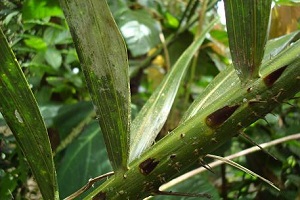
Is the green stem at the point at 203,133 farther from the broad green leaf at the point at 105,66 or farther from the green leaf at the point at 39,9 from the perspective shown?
the green leaf at the point at 39,9

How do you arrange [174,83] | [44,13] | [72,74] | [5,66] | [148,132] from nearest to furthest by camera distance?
[5,66]
[148,132]
[174,83]
[44,13]
[72,74]

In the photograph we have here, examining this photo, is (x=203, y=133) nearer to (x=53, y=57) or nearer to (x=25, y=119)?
(x=25, y=119)

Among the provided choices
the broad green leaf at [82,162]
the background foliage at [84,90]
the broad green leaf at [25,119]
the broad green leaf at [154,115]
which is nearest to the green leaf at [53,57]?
the background foliage at [84,90]

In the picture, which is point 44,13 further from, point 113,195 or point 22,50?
point 113,195

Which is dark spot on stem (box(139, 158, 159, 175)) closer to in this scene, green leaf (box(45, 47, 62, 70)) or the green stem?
the green stem

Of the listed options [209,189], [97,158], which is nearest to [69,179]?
[97,158]
